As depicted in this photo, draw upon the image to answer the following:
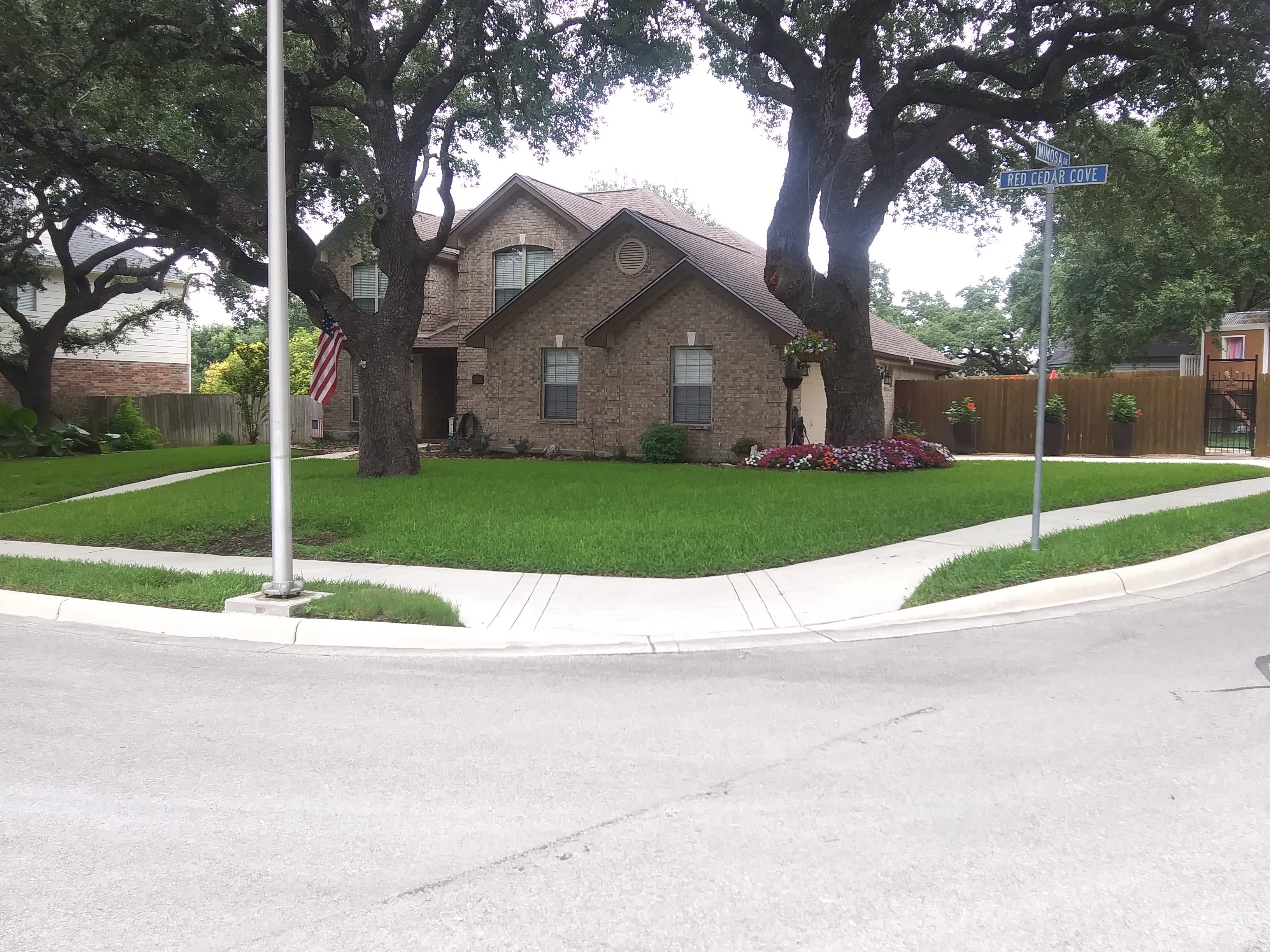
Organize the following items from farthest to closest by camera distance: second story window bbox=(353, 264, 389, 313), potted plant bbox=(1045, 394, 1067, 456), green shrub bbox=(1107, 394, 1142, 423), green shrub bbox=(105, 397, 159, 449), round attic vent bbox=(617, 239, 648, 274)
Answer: second story window bbox=(353, 264, 389, 313) → green shrub bbox=(105, 397, 159, 449) → potted plant bbox=(1045, 394, 1067, 456) → green shrub bbox=(1107, 394, 1142, 423) → round attic vent bbox=(617, 239, 648, 274)

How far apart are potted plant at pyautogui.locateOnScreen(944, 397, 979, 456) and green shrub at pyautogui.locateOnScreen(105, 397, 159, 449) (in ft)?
71.5

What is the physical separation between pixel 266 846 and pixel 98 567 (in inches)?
252

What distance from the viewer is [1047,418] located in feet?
76.0

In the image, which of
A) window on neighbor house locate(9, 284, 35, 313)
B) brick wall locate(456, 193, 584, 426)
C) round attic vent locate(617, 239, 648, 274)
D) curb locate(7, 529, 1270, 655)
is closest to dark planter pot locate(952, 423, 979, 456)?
round attic vent locate(617, 239, 648, 274)

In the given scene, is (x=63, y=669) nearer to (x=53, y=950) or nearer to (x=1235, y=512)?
(x=53, y=950)

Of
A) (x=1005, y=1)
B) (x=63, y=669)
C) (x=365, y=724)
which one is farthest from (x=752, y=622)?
(x=1005, y=1)

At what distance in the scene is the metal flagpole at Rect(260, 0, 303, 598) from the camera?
7406 mm

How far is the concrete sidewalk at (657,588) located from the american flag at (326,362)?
7.43m

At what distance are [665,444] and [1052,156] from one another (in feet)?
41.4

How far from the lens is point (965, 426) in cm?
2405

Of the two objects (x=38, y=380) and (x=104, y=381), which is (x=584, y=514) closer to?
(x=38, y=380)

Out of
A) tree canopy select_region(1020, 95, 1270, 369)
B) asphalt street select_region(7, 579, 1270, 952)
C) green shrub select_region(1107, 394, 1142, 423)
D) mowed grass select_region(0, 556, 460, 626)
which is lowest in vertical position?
asphalt street select_region(7, 579, 1270, 952)

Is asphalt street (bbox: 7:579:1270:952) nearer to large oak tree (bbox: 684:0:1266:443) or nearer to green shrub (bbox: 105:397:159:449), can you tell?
large oak tree (bbox: 684:0:1266:443)

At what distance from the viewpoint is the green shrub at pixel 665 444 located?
66.7ft
